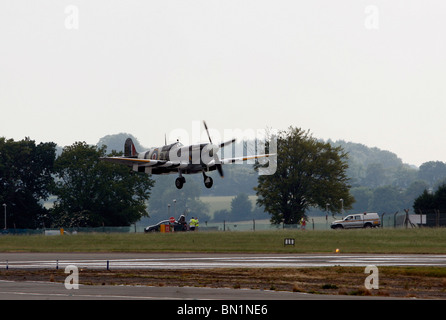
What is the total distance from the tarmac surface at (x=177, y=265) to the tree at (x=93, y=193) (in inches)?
2448

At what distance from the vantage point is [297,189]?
11956cm

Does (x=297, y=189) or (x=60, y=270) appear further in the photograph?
(x=297, y=189)

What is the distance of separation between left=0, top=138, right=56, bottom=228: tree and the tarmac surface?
69733 mm

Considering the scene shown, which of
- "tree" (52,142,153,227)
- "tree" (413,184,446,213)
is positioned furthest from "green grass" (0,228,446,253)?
"tree" (52,142,153,227)

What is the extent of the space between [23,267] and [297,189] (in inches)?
3082

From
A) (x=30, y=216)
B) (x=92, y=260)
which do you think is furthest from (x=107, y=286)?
(x=30, y=216)

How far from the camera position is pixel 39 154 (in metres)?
126

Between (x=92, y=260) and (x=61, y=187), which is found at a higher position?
(x=61, y=187)

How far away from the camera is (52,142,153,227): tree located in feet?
385

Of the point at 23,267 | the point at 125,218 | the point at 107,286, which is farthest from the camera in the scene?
the point at 125,218

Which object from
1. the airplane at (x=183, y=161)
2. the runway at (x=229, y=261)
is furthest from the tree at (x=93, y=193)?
the airplane at (x=183, y=161)

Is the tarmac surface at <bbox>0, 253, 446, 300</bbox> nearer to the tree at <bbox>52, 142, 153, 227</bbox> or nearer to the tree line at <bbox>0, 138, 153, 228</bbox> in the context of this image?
the tree at <bbox>52, 142, 153, 227</bbox>
